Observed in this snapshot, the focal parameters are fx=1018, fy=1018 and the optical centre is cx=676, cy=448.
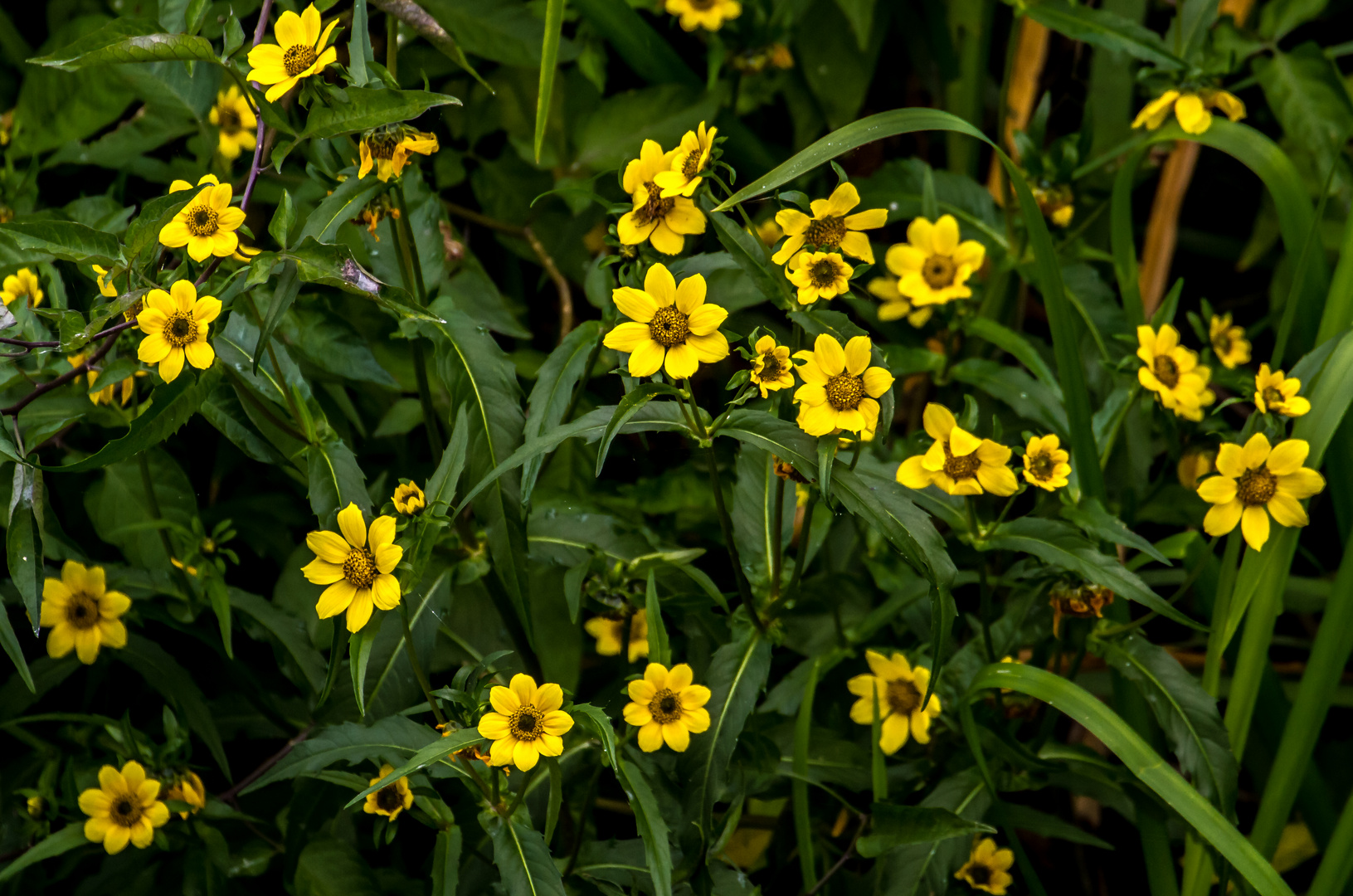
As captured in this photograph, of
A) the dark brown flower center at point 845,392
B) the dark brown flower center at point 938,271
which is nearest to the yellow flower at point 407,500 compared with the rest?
the dark brown flower center at point 845,392

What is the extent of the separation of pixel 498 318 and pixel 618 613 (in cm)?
59

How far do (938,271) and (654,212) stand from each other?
72 centimetres

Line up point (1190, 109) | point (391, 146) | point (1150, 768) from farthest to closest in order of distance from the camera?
point (1190, 109) → point (1150, 768) → point (391, 146)

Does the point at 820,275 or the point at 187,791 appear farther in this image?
the point at 187,791

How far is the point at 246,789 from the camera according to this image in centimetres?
124

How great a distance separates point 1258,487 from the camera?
1.23 m

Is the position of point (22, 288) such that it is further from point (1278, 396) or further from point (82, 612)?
point (1278, 396)

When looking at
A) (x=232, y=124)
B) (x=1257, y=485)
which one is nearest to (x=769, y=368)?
(x=1257, y=485)

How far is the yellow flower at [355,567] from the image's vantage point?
0.98 m

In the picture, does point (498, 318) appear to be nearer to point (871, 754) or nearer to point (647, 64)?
point (647, 64)

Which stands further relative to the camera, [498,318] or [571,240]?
[571,240]

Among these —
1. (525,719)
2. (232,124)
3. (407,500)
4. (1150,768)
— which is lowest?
(1150,768)

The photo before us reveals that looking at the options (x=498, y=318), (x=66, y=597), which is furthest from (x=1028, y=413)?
(x=66, y=597)

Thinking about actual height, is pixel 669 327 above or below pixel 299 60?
below
